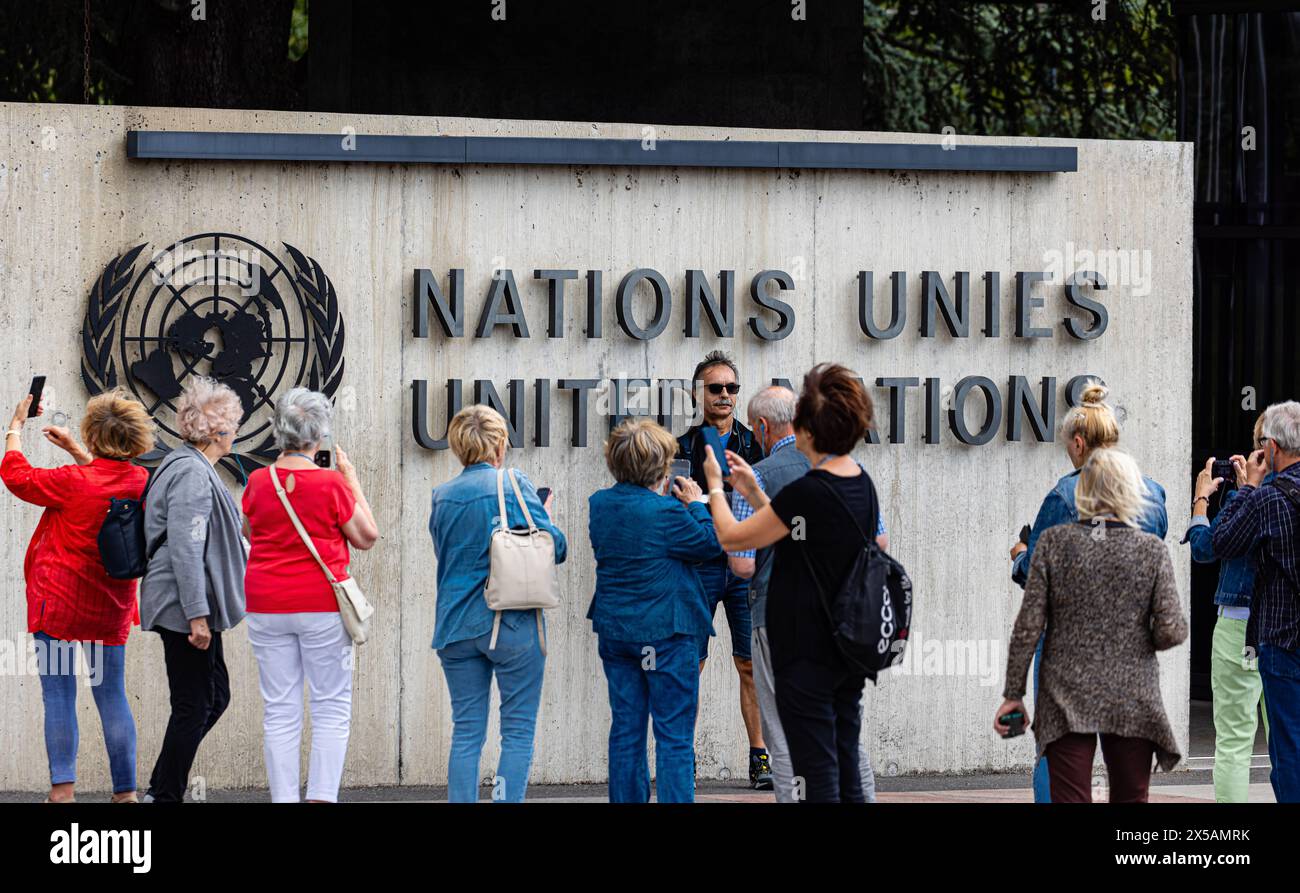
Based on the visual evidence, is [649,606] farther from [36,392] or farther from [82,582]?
[36,392]

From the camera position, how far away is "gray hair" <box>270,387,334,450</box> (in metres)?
6.32

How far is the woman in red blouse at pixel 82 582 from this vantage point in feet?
22.1

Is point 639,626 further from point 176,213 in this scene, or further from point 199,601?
point 176,213

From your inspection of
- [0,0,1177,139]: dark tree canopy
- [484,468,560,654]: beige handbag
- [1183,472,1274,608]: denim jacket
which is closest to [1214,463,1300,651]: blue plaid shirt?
[1183,472,1274,608]: denim jacket

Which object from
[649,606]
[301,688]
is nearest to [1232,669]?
[649,606]

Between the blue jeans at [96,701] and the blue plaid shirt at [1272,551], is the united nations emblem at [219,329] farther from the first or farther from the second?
the blue plaid shirt at [1272,551]

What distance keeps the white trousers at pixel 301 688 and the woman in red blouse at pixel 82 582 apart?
0.79 meters

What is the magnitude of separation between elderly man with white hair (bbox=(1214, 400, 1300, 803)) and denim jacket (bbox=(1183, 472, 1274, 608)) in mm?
118

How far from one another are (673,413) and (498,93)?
302 cm

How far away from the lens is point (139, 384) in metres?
7.95

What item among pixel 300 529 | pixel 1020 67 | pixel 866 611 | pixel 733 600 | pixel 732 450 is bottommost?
pixel 733 600

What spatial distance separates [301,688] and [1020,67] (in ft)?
45.3

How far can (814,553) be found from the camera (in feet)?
18.6

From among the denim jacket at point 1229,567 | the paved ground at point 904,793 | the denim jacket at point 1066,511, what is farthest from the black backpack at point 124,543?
the denim jacket at point 1229,567
